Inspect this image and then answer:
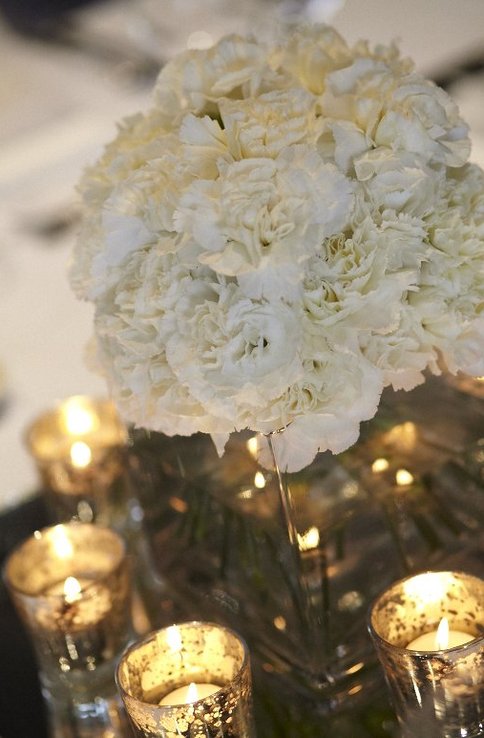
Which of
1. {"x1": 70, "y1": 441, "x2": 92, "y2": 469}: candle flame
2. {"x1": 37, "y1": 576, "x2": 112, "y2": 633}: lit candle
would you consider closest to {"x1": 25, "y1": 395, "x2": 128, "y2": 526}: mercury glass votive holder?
{"x1": 70, "y1": 441, "x2": 92, "y2": 469}: candle flame

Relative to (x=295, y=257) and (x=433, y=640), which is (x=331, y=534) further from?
(x=295, y=257)

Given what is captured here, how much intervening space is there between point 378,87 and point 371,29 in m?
1.37

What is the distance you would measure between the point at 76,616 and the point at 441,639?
9.3 inches

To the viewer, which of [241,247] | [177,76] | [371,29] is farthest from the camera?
[371,29]

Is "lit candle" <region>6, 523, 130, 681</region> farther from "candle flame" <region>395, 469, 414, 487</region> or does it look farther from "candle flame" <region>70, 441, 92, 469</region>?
"candle flame" <region>395, 469, 414, 487</region>

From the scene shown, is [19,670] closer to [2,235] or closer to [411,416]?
[411,416]

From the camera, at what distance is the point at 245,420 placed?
0.54 m

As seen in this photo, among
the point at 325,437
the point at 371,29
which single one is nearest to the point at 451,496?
the point at 325,437

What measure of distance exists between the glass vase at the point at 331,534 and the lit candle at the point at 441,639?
0.05 metres

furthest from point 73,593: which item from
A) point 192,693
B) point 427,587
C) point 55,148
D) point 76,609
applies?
point 55,148

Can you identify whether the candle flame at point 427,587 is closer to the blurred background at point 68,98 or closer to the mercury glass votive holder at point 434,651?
the mercury glass votive holder at point 434,651

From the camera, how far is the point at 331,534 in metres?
0.62

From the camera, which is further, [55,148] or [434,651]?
[55,148]

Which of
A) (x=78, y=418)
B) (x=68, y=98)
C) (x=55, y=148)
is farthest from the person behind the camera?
(x=68, y=98)
